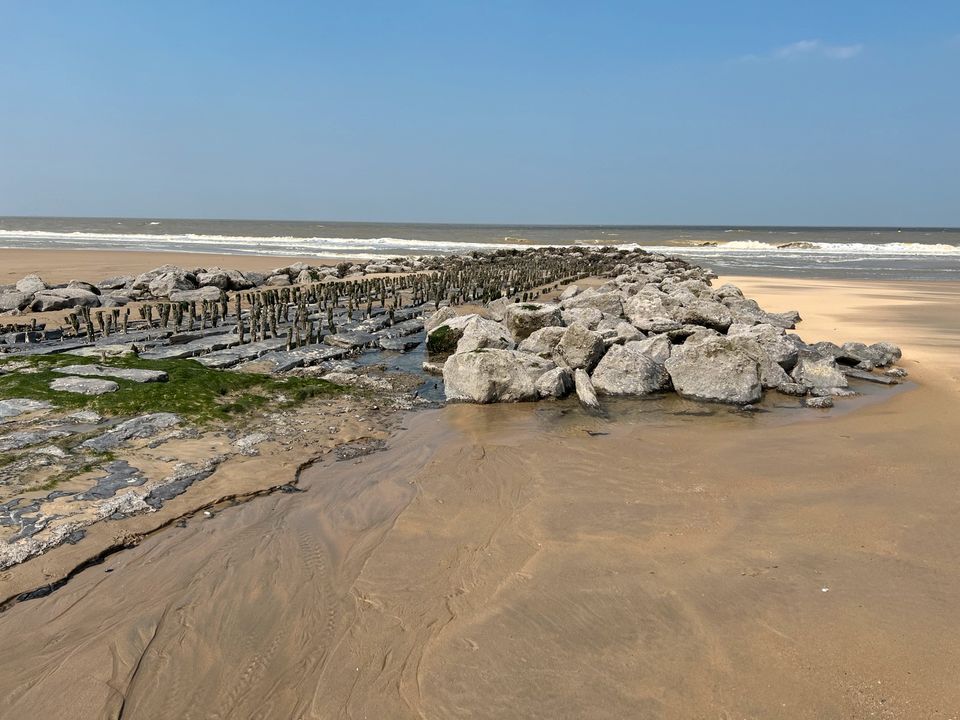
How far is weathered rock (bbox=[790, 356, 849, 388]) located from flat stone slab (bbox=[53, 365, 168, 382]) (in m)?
9.70

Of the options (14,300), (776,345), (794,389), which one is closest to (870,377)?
(776,345)

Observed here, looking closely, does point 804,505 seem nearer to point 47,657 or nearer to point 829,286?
point 47,657

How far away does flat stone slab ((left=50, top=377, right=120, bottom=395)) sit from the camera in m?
8.13

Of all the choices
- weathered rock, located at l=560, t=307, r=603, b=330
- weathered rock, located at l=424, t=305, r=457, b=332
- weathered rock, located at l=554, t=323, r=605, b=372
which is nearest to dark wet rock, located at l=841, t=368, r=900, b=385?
weathered rock, located at l=554, t=323, r=605, b=372

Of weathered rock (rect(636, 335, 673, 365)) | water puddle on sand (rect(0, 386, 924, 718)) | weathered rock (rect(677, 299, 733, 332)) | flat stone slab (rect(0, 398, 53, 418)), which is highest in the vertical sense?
weathered rock (rect(677, 299, 733, 332))

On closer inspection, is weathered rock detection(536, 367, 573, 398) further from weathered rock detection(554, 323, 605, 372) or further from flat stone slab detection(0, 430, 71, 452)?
flat stone slab detection(0, 430, 71, 452)

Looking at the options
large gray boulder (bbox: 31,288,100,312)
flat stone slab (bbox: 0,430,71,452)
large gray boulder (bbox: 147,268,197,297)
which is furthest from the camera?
large gray boulder (bbox: 147,268,197,297)

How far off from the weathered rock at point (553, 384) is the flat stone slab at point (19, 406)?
6.43m

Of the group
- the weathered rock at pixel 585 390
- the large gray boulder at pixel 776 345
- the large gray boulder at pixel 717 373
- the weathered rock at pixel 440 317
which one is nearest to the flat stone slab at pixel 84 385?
the weathered rock at pixel 585 390

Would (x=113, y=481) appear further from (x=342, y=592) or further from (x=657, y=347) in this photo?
(x=657, y=347)

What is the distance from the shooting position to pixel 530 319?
13438mm

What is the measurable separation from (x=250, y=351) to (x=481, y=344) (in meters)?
5.07

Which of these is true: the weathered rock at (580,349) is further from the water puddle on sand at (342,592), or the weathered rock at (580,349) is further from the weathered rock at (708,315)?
the water puddle on sand at (342,592)

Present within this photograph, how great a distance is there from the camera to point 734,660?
3.49 m
